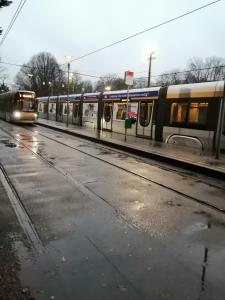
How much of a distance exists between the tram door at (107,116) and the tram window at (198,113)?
34.0 feet

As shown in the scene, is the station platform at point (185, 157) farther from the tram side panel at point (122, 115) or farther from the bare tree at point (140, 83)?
the bare tree at point (140, 83)

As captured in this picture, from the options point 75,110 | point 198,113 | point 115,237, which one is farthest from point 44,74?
point 115,237

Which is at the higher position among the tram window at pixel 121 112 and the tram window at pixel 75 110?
the tram window at pixel 121 112

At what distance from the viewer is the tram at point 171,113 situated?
16.8 meters

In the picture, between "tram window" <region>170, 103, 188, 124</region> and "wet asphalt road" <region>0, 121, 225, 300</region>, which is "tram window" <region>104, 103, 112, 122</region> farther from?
"wet asphalt road" <region>0, 121, 225, 300</region>

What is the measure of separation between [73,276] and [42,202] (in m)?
3.47

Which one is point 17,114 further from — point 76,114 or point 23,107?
point 76,114

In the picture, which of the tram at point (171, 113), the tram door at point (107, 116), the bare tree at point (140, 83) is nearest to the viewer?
the tram at point (171, 113)

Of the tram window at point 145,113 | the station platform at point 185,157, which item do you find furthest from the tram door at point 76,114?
the station platform at point 185,157

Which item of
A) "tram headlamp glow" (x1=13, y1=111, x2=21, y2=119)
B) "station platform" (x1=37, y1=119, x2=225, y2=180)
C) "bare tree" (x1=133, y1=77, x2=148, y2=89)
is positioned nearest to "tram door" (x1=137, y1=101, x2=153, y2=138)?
"station platform" (x1=37, y1=119, x2=225, y2=180)

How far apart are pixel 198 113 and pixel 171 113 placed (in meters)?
2.20

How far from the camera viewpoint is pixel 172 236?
6.05 m

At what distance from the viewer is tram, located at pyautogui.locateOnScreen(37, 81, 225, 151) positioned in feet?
55.0

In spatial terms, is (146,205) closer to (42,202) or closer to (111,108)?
(42,202)
